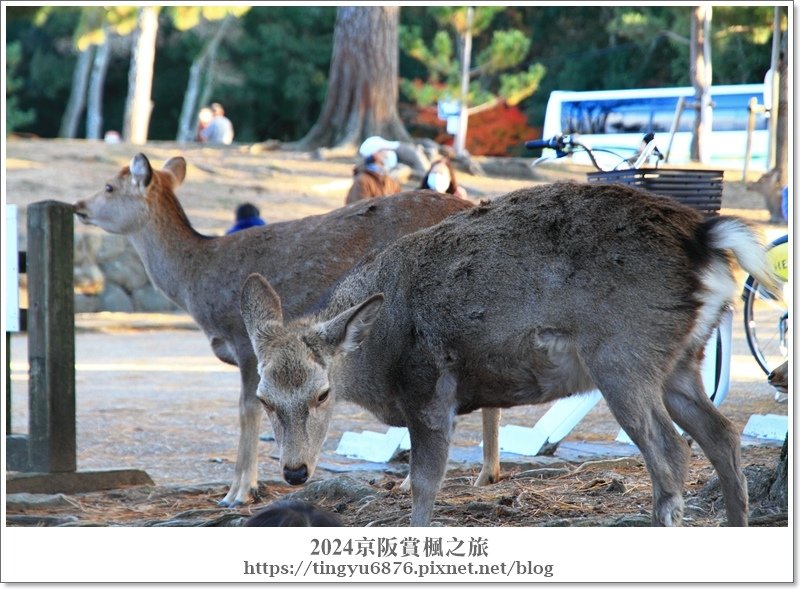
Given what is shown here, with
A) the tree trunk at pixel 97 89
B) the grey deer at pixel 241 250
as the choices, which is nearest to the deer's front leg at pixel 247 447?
the grey deer at pixel 241 250

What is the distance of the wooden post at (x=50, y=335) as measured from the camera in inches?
292

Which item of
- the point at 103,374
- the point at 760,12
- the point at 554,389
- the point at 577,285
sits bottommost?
the point at 103,374

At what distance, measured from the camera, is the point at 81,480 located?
7562mm

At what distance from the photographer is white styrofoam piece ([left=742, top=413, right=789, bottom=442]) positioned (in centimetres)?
830

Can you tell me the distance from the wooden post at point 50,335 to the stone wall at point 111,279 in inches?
501

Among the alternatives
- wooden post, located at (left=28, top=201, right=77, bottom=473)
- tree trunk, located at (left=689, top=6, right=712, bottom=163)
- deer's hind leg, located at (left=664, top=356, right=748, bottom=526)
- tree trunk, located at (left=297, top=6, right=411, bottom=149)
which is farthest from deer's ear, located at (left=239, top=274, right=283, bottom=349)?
tree trunk, located at (left=297, top=6, right=411, bottom=149)

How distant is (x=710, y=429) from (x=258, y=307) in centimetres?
228

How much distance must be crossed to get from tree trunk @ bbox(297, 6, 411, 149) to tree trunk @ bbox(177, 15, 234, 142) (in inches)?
649

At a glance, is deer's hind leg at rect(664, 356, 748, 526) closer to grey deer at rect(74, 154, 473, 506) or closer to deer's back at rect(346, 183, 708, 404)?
deer's back at rect(346, 183, 708, 404)

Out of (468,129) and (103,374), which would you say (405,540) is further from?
(468,129)

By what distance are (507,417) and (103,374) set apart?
5702mm

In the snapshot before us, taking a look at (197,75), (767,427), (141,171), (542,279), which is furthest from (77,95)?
(542,279)

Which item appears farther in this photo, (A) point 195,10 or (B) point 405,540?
(A) point 195,10

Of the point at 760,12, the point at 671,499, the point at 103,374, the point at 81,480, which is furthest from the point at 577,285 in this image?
the point at 760,12
